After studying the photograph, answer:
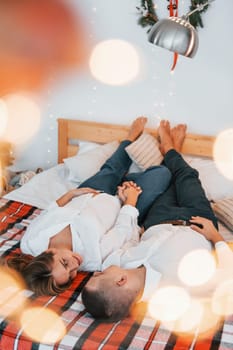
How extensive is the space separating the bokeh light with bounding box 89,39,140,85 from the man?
616 millimetres

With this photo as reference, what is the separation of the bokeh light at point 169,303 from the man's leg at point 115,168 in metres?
0.86

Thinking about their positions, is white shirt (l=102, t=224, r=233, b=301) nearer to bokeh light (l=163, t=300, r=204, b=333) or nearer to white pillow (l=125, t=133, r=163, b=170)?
bokeh light (l=163, t=300, r=204, b=333)

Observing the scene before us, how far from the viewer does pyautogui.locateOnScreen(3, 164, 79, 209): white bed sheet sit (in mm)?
2432

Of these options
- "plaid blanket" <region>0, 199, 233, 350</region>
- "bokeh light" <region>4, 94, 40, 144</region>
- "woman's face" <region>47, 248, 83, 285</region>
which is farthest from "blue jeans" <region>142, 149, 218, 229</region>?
"bokeh light" <region>4, 94, 40, 144</region>

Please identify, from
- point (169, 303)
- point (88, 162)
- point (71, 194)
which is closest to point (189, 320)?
point (169, 303)

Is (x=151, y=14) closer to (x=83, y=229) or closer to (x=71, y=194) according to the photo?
(x=71, y=194)

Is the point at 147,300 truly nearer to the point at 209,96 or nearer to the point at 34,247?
the point at 34,247

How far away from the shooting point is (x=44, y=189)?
2.54 metres

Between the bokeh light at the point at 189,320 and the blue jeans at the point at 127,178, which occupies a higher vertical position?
the blue jeans at the point at 127,178

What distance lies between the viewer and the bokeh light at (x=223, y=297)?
4.94ft

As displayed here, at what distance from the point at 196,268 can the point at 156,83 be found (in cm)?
142

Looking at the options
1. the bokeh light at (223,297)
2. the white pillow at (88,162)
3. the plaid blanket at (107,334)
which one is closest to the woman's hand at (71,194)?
the white pillow at (88,162)

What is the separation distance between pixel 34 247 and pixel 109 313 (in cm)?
52

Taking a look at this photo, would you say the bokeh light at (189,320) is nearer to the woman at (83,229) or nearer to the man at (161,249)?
the man at (161,249)
